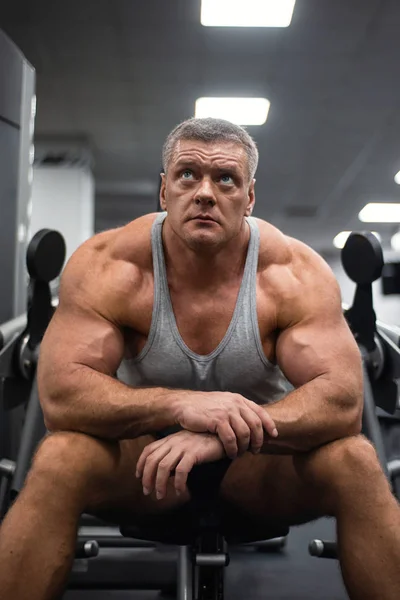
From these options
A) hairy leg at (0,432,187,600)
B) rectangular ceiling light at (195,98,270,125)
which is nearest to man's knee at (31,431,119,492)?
hairy leg at (0,432,187,600)

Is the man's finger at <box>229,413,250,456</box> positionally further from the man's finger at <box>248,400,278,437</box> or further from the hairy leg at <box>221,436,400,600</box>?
the hairy leg at <box>221,436,400,600</box>

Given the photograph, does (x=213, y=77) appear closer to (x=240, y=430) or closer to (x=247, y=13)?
(x=247, y=13)

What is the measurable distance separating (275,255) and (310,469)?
0.46 meters

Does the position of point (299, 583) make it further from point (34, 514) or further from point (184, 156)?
point (184, 156)

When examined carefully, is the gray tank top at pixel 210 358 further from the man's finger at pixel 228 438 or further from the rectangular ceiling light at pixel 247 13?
the rectangular ceiling light at pixel 247 13

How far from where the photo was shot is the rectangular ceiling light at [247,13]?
2904 millimetres

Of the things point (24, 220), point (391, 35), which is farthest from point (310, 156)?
point (24, 220)

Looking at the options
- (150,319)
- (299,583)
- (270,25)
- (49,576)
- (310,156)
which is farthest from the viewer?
(310,156)

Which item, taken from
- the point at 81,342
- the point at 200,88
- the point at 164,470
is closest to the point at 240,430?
the point at 164,470

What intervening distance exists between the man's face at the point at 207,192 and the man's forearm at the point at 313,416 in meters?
0.35

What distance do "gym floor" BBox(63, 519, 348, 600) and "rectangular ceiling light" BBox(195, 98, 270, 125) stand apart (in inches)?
111

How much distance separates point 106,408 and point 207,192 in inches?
17.8

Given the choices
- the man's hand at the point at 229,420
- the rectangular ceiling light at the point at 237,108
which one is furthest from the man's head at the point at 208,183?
the rectangular ceiling light at the point at 237,108

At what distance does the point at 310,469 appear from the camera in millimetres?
997
